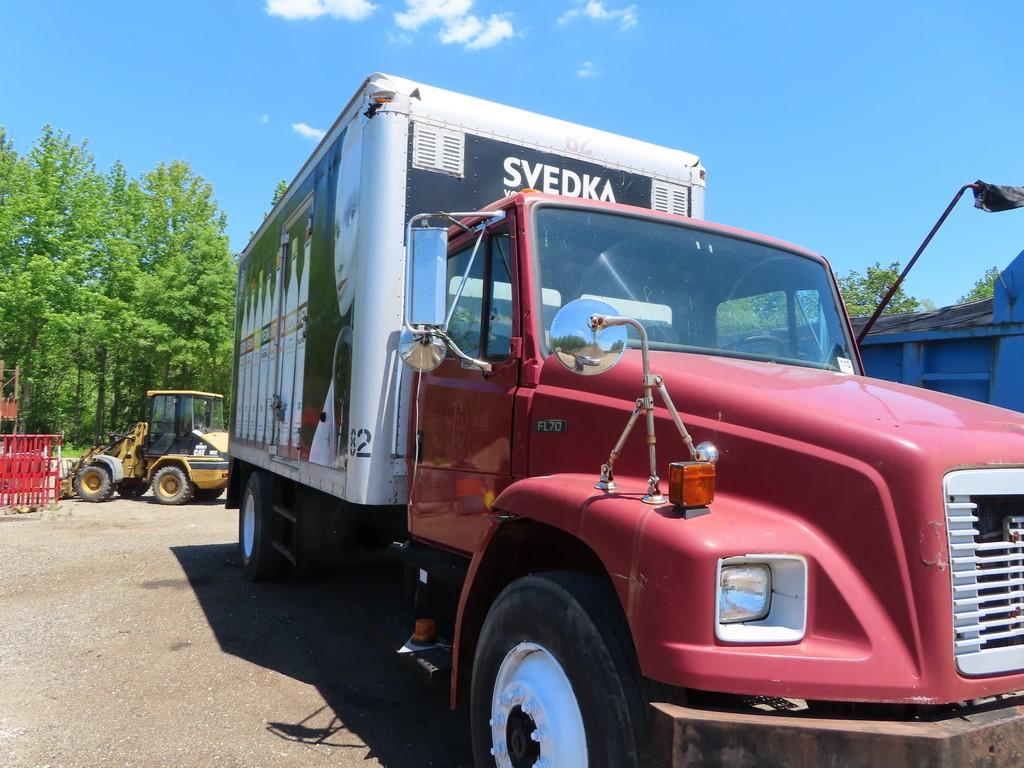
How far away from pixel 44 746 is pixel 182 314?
24718 mm

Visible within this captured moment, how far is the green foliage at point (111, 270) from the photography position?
971 inches

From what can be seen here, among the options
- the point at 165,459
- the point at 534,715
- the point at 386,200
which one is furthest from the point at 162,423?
the point at 534,715

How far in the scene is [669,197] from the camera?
5.13 meters

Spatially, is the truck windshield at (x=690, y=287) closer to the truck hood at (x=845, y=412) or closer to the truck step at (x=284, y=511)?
the truck hood at (x=845, y=412)

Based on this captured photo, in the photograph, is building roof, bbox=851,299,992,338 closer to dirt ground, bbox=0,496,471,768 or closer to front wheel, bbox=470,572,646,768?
front wheel, bbox=470,572,646,768

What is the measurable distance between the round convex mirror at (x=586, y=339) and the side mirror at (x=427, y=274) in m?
0.82

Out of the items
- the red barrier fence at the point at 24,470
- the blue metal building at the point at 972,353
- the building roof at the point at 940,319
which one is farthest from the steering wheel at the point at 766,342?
the red barrier fence at the point at 24,470

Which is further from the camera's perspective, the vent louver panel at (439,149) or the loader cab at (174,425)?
the loader cab at (174,425)

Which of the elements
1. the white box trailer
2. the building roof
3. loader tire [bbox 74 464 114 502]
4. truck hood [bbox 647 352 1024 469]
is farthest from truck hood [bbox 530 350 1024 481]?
loader tire [bbox 74 464 114 502]

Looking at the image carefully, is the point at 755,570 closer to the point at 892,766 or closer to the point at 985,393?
the point at 892,766

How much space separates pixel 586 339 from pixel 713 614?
0.89 metres

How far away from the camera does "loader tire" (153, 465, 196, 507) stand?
1532 cm

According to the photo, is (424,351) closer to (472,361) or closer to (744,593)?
(472,361)

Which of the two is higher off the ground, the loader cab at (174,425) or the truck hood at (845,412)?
the truck hood at (845,412)
